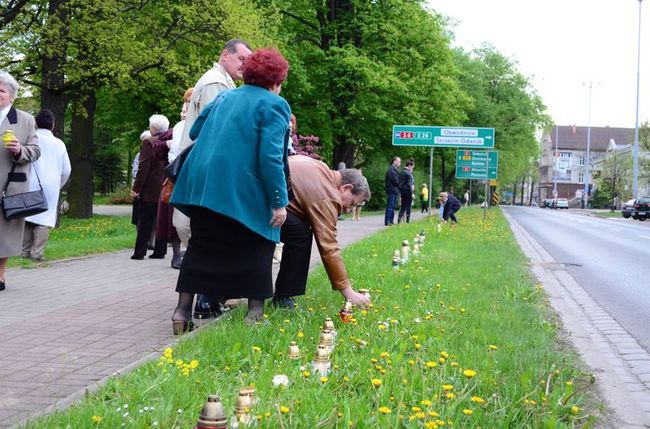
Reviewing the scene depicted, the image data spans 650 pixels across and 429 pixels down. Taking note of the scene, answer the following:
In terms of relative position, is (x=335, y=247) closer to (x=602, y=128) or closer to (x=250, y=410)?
(x=250, y=410)

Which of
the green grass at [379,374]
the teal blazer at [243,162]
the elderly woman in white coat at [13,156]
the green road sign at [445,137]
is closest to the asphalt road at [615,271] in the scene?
the green grass at [379,374]

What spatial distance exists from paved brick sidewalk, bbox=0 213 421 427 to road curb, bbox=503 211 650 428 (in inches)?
110

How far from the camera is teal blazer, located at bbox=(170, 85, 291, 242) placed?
16.1ft

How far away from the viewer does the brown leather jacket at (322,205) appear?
18.3 ft

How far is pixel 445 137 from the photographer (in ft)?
88.1

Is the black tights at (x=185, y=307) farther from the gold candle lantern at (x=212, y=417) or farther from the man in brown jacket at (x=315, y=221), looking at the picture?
the gold candle lantern at (x=212, y=417)

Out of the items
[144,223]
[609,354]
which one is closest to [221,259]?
[609,354]

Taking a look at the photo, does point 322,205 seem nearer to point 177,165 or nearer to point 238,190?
point 238,190

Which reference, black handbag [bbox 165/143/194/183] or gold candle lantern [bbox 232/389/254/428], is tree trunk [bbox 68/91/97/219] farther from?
gold candle lantern [bbox 232/389/254/428]

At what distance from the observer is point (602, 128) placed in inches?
5738

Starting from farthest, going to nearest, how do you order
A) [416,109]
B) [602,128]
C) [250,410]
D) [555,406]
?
[602,128] → [416,109] → [555,406] → [250,410]

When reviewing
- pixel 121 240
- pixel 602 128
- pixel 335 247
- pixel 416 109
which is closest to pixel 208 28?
pixel 121 240

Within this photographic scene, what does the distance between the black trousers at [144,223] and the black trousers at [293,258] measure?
15.9ft

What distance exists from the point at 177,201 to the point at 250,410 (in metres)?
2.47
